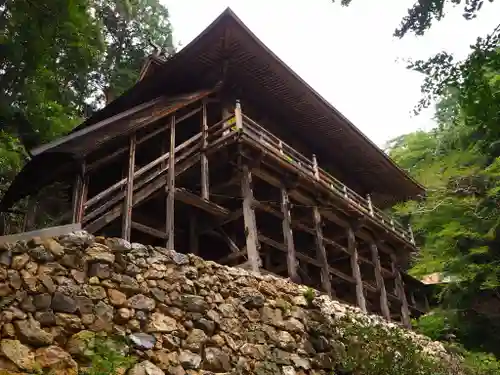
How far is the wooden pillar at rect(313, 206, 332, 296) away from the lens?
1413 cm

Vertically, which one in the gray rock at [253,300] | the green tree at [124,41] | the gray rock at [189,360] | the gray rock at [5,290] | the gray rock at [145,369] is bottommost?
the gray rock at [145,369]

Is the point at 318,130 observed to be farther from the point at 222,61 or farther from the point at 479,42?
the point at 479,42

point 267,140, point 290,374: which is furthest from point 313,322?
point 267,140

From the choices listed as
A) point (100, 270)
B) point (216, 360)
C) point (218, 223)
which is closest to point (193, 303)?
point (216, 360)

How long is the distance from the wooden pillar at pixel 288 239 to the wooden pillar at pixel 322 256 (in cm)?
118

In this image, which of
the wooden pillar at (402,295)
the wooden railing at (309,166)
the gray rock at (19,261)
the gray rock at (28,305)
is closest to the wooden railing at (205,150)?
the wooden railing at (309,166)

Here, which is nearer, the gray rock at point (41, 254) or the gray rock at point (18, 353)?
the gray rock at point (18, 353)

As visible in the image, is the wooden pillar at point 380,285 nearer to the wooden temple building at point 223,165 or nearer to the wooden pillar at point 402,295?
the wooden temple building at point 223,165

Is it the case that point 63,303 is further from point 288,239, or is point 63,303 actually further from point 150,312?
point 288,239

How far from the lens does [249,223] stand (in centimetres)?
1227

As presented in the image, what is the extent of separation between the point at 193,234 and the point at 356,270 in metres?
5.30

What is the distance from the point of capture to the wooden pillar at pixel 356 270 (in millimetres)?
15211

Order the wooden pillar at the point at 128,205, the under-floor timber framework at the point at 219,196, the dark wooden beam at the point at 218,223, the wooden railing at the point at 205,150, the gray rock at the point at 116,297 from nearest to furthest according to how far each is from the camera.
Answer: the gray rock at the point at 116,297
the wooden pillar at the point at 128,205
the wooden railing at the point at 205,150
the under-floor timber framework at the point at 219,196
the dark wooden beam at the point at 218,223

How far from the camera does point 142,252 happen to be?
9.13 meters
